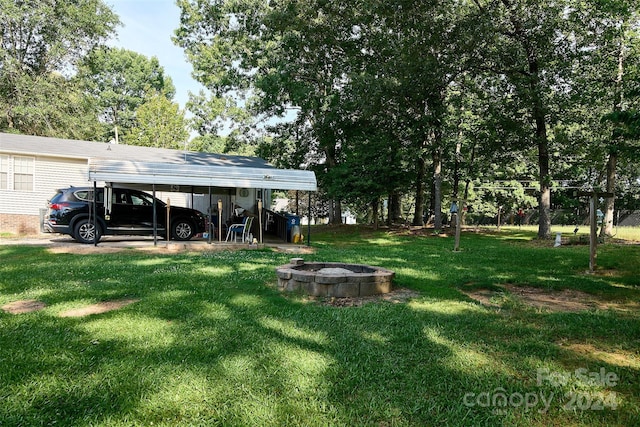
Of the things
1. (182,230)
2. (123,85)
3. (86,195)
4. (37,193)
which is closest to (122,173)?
(86,195)

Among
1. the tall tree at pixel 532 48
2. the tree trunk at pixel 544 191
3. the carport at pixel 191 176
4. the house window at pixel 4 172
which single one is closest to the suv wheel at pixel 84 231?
the carport at pixel 191 176

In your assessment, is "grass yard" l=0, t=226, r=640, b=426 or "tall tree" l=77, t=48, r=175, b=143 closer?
"grass yard" l=0, t=226, r=640, b=426

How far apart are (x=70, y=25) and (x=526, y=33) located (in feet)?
83.3

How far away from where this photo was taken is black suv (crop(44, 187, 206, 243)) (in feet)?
34.3

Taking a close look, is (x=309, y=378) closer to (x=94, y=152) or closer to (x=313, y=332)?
(x=313, y=332)

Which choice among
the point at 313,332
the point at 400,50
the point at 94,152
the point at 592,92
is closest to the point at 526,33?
the point at 592,92

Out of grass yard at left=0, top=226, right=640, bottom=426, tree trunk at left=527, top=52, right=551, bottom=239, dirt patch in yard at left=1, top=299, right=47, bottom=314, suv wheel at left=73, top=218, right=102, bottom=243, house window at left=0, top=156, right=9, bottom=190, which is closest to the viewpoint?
grass yard at left=0, top=226, right=640, bottom=426

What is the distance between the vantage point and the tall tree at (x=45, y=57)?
71.9 ft

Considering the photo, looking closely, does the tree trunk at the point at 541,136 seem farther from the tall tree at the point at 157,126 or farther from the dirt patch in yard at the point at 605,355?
the tall tree at the point at 157,126

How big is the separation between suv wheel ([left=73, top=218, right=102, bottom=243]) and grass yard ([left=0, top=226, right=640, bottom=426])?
5471mm

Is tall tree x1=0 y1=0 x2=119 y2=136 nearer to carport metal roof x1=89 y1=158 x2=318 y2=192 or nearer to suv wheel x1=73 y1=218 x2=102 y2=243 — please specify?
carport metal roof x1=89 y1=158 x2=318 y2=192

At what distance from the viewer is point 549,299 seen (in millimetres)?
5125

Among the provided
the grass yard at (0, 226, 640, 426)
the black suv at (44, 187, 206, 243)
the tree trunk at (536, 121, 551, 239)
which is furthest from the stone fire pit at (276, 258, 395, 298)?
the tree trunk at (536, 121, 551, 239)

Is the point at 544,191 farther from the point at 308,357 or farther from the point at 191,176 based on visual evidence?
the point at 308,357
